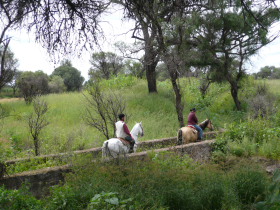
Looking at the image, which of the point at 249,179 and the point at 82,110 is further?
the point at 82,110

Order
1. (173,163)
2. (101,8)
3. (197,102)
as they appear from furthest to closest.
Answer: (197,102) → (173,163) → (101,8)

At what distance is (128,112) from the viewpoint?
18297mm

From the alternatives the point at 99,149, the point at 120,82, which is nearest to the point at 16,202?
the point at 99,149

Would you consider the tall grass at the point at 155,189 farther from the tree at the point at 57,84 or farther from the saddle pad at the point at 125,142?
the tree at the point at 57,84

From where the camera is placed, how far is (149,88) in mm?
24016

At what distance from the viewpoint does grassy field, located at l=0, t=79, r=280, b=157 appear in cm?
1309

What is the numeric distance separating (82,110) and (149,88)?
→ 23.1ft

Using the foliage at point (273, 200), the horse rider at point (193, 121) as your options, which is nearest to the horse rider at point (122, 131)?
the horse rider at point (193, 121)

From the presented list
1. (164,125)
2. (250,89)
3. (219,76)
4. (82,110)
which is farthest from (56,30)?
(250,89)

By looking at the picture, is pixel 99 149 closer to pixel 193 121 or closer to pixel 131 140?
pixel 131 140

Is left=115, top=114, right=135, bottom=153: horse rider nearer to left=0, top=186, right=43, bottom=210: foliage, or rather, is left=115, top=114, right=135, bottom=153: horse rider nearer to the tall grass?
the tall grass

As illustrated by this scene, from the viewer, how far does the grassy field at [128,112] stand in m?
13.1

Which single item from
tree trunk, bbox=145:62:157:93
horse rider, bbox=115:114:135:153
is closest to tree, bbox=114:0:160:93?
tree trunk, bbox=145:62:157:93

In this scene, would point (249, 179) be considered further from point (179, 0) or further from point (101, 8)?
point (101, 8)
